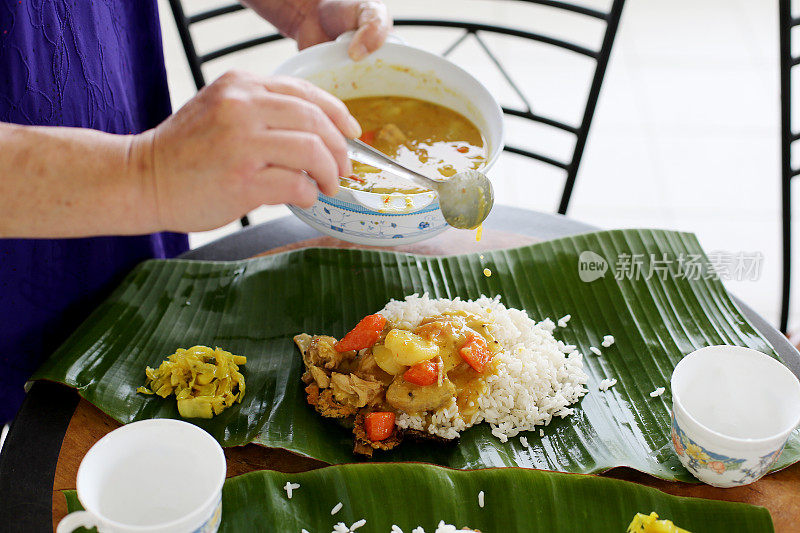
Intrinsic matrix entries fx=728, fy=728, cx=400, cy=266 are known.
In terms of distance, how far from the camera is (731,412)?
87.7 inches

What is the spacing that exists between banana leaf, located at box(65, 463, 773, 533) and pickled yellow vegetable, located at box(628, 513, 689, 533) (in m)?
0.04

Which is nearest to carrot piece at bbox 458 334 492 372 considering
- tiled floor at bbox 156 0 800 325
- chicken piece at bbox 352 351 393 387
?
chicken piece at bbox 352 351 393 387

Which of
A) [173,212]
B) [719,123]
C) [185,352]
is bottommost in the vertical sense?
[719,123]

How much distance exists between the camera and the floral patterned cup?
6.56 ft

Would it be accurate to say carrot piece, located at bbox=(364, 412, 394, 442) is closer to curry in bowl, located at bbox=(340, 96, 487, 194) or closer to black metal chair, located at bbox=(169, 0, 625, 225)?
curry in bowl, located at bbox=(340, 96, 487, 194)

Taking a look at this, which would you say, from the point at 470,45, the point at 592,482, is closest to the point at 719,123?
the point at 470,45

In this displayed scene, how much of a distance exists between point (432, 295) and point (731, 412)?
3.58ft

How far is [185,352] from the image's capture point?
2.40 meters

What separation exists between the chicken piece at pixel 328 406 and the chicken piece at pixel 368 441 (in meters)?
0.05

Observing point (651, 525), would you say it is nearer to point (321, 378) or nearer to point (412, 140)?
point (321, 378)

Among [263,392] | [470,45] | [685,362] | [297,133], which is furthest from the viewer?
[470,45]

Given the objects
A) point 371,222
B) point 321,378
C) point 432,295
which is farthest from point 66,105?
point 432,295

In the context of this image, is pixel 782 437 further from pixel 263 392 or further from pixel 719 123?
pixel 719 123

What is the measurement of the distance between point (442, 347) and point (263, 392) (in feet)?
1.98
